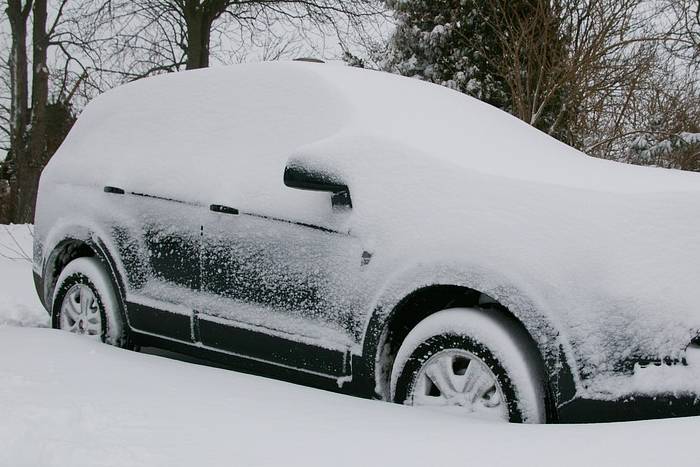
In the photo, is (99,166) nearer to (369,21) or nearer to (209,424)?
(209,424)

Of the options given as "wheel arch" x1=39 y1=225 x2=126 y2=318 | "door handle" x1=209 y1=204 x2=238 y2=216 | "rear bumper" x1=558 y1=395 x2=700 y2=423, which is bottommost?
"rear bumper" x1=558 y1=395 x2=700 y2=423

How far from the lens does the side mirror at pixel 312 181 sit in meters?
3.40

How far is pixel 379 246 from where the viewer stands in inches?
131

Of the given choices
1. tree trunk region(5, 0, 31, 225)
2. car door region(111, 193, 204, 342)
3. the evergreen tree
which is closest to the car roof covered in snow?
car door region(111, 193, 204, 342)

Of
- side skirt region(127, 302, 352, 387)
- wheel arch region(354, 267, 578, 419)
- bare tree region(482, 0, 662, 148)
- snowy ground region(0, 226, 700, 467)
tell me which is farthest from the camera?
bare tree region(482, 0, 662, 148)

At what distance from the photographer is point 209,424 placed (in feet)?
9.50

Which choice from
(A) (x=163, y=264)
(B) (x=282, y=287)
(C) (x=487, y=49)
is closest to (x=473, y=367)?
(B) (x=282, y=287)

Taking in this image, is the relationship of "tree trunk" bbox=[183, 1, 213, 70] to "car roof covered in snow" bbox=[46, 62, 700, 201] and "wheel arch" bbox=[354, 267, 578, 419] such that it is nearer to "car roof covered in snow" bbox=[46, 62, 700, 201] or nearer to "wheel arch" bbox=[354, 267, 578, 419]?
"car roof covered in snow" bbox=[46, 62, 700, 201]

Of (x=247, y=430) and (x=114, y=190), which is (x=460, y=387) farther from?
(x=114, y=190)

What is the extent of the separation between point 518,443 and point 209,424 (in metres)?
1.11

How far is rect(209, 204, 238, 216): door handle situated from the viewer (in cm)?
386

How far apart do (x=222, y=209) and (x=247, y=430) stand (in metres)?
1.39

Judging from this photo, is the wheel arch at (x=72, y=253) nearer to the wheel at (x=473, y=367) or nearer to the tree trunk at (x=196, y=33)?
the wheel at (x=473, y=367)

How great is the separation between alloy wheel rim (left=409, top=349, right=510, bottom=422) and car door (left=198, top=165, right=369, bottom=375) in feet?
1.36
